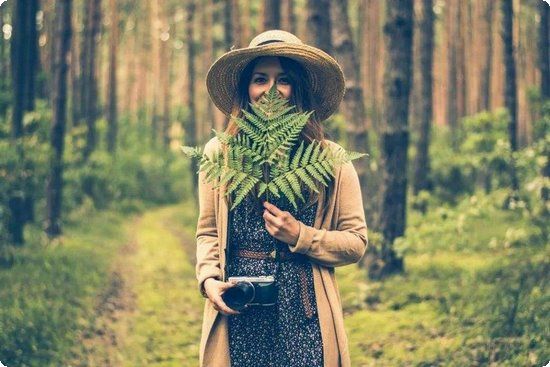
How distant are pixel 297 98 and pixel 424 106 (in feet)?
35.7

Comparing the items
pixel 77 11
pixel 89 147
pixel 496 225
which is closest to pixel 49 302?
pixel 496 225

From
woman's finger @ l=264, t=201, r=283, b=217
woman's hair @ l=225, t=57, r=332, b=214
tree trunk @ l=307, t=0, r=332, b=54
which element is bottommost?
woman's finger @ l=264, t=201, r=283, b=217

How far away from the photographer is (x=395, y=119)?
27.6 ft

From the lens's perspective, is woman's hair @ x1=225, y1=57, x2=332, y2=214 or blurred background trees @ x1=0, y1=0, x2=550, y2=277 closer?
woman's hair @ x1=225, y1=57, x2=332, y2=214

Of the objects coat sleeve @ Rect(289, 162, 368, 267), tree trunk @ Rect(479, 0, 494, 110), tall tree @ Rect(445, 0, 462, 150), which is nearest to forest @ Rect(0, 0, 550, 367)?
tree trunk @ Rect(479, 0, 494, 110)

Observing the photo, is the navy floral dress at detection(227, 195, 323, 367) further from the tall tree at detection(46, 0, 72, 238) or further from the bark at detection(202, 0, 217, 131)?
the bark at detection(202, 0, 217, 131)

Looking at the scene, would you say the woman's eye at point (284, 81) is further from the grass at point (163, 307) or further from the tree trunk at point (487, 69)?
the tree trunk at point (487, 69)

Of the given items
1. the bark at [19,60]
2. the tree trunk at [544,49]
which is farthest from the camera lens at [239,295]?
the tree trunk at [544,49]

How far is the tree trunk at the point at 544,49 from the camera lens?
10.7 meters

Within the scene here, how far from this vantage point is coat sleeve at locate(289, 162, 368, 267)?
293 centimetres

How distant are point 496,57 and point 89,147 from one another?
18.0 meters

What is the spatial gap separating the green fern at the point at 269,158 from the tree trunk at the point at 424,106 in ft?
34.4

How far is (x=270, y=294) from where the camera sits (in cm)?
292

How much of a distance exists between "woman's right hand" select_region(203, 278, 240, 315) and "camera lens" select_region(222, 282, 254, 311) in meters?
0.02
